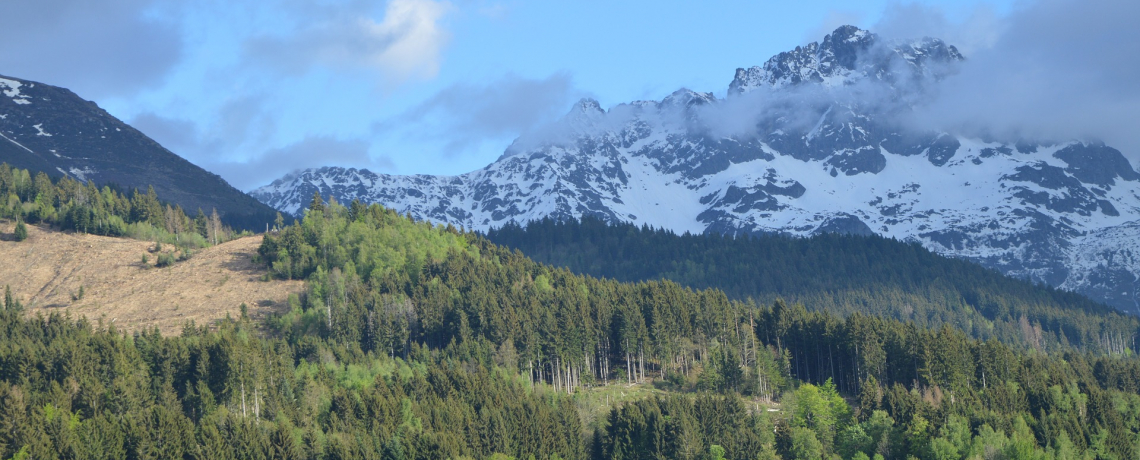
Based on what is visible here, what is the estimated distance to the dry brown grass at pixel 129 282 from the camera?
550 ft

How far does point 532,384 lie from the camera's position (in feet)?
488

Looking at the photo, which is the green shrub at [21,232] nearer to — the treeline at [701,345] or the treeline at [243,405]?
the treeline at [701,345]

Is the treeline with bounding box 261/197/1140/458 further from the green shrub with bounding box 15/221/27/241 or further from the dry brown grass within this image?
the green shrub with bounding box 15/221/27/241

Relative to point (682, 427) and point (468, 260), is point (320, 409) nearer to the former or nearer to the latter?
point (682, 427)

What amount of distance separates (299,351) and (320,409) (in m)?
25.3

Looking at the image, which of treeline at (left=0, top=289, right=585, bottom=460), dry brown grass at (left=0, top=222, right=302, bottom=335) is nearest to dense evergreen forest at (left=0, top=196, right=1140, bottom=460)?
treeline at (left=0, top=289, right=585, bottom=460)

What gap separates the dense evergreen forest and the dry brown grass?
24.0 feet

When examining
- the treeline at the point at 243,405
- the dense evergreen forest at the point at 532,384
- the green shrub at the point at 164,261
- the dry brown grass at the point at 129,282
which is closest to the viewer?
the treeline at the point at 243,405

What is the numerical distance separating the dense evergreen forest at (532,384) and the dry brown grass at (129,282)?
730 cm

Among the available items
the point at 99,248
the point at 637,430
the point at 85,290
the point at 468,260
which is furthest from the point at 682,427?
the point at 99,248

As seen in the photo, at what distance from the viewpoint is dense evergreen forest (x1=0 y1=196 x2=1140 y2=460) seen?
116938 mm

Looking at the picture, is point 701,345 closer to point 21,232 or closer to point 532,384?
point 532,384

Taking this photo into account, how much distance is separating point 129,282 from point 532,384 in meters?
69.4

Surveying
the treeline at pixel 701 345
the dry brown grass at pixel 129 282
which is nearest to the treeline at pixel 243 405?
the treeline at pixel 701 345
